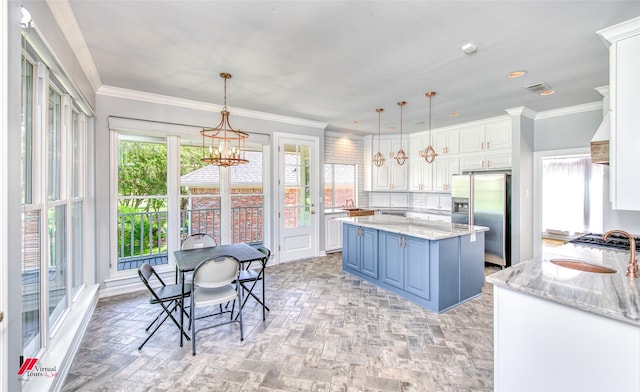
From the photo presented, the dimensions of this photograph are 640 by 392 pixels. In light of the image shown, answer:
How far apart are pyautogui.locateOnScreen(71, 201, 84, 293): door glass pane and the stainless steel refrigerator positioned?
563 centimetres

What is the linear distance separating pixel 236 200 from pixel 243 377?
310 centimetres

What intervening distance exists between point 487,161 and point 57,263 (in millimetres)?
6003

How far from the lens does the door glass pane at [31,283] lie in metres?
1.75

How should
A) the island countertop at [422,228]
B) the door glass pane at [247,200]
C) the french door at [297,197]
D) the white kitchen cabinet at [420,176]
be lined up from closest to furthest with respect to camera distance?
the island countertop at [422,228], the door glass pane at [247,200], the french door at [297,197], the white kitchen cabinet at [420,176]

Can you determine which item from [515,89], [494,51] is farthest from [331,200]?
[494,51]

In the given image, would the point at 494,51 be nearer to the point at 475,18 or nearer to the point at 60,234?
the point at 475,18

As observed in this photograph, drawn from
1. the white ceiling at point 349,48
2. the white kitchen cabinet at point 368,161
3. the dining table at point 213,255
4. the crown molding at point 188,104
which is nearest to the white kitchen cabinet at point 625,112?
the white ceiling at point 349,48

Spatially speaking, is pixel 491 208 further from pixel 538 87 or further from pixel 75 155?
pixel 75 155

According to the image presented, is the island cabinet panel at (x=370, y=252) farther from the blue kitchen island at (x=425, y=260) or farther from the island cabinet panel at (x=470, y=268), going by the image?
the island cabinet panel at (x=470, y=268)

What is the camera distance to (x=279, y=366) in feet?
7.16

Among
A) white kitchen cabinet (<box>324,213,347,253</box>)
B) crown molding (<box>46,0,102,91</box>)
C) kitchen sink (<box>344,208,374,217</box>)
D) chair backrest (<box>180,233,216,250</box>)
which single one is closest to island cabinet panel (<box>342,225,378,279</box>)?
white kitchen cabinet (<box>324,213,347,253</box>)

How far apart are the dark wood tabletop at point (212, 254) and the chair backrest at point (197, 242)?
0.26 feet

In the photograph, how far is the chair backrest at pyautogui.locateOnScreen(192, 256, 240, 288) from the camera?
2.34m

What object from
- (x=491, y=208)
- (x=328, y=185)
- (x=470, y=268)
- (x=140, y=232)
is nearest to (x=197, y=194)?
(x=140, y=232)
